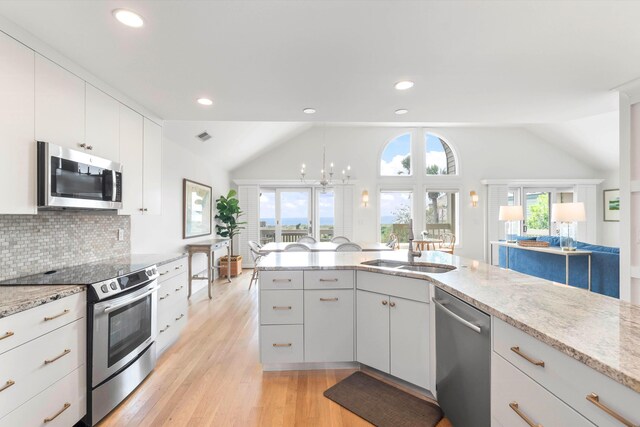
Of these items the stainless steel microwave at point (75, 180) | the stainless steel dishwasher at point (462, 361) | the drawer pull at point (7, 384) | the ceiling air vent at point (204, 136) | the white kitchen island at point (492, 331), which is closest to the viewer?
the white kitchen island at point (492, 331)

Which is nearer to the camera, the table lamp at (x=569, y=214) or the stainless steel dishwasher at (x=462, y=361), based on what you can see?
the stainless steel dishwasher at (x=462, y=361)

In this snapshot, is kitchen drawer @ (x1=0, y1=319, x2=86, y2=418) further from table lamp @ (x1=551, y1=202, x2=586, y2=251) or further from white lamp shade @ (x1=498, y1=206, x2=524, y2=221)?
white lamp shade @ (x1=498, y1=206, x2=524, y2=221)

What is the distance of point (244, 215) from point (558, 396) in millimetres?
6876

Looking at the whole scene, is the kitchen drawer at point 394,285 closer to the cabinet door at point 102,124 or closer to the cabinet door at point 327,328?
the cabinet door at point 327,328

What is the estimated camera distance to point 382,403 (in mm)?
1919

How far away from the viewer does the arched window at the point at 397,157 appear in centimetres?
759

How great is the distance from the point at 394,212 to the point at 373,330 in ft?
18.6

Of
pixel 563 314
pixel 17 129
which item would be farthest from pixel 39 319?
pixel 563 314

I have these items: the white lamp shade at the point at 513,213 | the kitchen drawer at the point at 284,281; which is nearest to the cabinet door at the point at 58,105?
the kitchen drawer at the point at 284,281

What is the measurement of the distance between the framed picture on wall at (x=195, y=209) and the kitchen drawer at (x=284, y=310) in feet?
9.72

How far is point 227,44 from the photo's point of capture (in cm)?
174

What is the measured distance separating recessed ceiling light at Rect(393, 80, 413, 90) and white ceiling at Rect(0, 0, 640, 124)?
0.06 metres

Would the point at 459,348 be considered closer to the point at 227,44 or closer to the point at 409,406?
the point at 409,406

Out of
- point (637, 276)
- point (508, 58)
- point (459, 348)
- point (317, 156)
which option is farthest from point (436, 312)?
point (317, 156)
